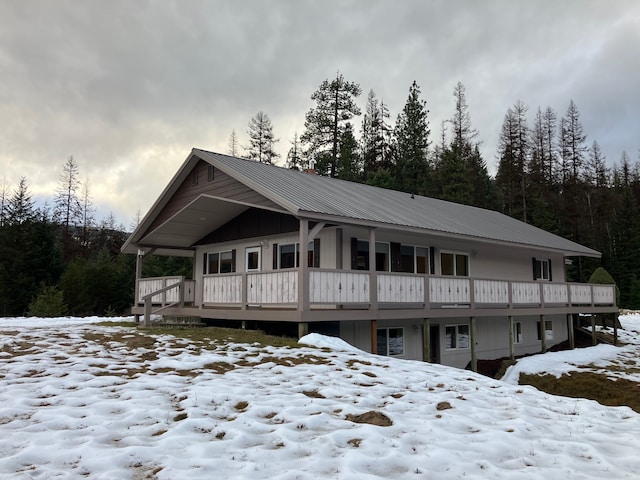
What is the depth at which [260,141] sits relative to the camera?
182ft

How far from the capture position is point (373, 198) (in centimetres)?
1931

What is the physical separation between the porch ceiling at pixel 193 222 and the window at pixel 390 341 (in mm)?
6320

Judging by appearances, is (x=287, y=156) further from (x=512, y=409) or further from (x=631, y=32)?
(x=512, y=409)

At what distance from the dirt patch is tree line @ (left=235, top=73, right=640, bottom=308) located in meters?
38.3

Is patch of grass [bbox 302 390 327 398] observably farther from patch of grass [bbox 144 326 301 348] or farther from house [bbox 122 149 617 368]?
house [bbox 122 149 617 368]

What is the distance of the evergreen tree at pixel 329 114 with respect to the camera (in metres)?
53.8

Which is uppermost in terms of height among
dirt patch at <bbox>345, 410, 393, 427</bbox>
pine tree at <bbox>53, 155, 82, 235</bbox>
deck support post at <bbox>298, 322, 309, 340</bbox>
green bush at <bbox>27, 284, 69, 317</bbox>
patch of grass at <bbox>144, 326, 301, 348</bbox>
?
pine tree at <bbox>53, 155, 82, 235</bbox>

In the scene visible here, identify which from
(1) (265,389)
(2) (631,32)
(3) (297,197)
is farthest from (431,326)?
(2) (631,32)

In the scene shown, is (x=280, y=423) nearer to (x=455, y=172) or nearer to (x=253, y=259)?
(x=253, y=259)

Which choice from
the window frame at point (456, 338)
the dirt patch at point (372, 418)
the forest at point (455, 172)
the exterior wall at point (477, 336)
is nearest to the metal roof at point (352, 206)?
the exterior wall at point (477, 336)

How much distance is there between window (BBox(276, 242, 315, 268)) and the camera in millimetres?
16734

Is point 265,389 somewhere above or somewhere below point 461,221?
below

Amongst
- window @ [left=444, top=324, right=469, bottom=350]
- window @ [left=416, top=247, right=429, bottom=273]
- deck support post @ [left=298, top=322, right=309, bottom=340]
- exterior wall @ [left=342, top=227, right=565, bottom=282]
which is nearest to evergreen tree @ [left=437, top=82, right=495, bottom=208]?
exterior wall @ [left=342, top=227, right=565, bottom=282]

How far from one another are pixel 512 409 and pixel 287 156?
54.1 m
